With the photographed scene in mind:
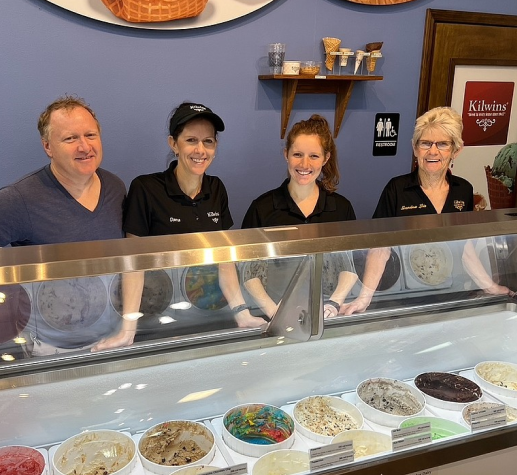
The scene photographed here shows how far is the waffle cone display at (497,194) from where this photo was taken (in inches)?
172

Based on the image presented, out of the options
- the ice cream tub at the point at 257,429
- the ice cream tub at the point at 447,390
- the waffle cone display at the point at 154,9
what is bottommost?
the ice cream tub at the point at 257,429

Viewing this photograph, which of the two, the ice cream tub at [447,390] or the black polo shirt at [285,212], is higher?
the black polo shirt at [285,212]

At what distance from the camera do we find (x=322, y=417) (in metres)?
1.59

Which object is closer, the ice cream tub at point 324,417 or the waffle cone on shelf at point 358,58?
the ice cream tub at point 324,417

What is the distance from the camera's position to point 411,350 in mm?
1875

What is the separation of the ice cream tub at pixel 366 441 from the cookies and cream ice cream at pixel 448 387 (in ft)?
0.96

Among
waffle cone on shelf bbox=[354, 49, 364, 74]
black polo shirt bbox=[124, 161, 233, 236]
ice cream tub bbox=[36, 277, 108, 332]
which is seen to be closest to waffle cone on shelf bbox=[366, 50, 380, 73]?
waffle cone on shelf bbox=[354, 49, 364, 74]

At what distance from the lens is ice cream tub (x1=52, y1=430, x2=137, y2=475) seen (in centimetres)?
136

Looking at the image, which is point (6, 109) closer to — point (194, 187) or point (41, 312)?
point (194, 187)

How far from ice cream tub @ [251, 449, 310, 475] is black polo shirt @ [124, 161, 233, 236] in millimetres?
1123

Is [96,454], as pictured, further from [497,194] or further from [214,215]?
[497,194]

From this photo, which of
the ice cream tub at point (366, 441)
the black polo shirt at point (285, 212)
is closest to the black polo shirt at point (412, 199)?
the black polo shirt at point (285, 212)

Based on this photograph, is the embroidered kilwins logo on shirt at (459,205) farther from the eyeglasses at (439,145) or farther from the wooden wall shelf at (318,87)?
the wooden wall shelf at (318,87)

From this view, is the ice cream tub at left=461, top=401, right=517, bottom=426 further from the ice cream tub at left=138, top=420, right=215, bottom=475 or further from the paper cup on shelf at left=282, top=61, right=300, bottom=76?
the paper cup on shelf at left=282, top=61, right=300, bottom=76
